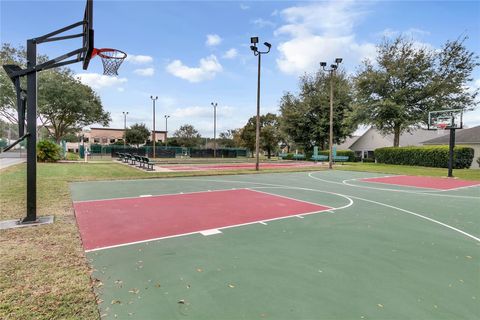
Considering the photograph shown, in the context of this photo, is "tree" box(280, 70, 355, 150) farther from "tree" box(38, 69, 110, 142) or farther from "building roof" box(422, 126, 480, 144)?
"tree" box(38, 69, 110, 142)

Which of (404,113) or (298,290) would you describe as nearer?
(298,290)

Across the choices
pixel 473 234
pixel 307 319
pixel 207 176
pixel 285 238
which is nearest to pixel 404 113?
pixel 207 176

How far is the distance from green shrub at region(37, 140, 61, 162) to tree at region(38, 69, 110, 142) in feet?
25.3

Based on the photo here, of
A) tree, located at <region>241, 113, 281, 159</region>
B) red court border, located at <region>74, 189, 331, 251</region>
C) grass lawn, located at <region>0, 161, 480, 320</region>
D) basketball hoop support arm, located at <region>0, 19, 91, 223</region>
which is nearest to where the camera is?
grass lawn, located at <region>0, 161, 480, 320</region>

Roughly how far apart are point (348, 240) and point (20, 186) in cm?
1084

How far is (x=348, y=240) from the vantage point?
499 cm

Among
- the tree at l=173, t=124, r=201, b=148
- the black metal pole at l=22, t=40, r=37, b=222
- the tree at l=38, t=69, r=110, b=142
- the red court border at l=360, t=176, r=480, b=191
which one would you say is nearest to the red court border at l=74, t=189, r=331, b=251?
the black metal pole at l=22, t=40, r=37, b=222

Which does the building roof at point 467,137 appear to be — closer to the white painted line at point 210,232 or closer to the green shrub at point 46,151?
the white painted line at point 210,232

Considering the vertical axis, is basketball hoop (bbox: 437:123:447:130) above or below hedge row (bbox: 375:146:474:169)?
above

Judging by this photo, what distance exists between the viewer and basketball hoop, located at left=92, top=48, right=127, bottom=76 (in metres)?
8.39

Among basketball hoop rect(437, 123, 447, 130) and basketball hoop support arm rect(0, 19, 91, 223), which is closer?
basketball hoop support arm rect(0, 19, 91, 223)

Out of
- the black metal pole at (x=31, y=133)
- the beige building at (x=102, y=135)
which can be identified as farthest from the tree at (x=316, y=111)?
the beige building at (x=102, y=135)

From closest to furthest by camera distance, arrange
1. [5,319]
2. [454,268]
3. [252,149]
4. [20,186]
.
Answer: [5,319] → [454,268] → [20,186] → [252,149]

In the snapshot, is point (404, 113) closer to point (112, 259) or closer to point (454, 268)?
point (454, 268)
